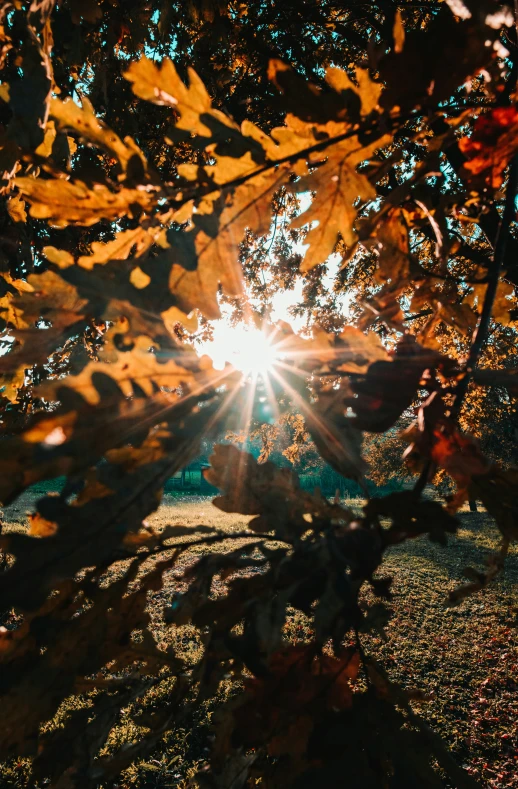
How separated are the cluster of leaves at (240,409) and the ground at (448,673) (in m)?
0.68

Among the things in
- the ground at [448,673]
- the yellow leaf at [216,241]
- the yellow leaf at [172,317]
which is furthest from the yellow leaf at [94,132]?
the ground at [448,673]

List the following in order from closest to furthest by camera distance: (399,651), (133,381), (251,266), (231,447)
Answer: (133,381) → (231,447) → (399,651) → (251,266)

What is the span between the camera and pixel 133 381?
2.84 feet

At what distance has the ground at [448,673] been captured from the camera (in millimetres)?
4445

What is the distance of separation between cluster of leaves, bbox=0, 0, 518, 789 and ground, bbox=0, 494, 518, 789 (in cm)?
68

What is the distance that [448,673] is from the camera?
21.7 ft

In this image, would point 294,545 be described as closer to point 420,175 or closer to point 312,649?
point 312,649

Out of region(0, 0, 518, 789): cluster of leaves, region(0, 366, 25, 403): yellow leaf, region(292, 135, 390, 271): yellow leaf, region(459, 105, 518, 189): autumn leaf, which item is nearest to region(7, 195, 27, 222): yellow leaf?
region(0, 366, 25, 403): yellow leaf

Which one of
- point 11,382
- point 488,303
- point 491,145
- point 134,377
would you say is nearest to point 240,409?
point 134,377

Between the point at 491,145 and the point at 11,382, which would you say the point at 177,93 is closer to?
the point at 491,145

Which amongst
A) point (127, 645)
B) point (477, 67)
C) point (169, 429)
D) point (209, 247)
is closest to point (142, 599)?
point (127, 645)

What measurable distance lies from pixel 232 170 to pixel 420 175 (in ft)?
1.41

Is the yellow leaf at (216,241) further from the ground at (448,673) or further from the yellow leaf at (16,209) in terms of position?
the yellow leaf at (16,209)

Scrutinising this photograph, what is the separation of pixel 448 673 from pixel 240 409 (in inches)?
303
